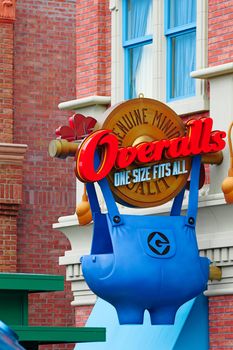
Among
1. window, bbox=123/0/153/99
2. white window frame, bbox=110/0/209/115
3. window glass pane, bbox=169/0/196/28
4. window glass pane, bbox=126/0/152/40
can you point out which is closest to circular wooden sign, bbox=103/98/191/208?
white window frame, bbox=110/0/209/115

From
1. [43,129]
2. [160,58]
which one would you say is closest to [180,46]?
[160,58]

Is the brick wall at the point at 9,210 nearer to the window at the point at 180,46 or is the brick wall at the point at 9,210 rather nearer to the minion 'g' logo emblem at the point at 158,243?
the window at the point at 180,46

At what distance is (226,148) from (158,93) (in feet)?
6.40

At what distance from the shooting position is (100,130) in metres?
17.3

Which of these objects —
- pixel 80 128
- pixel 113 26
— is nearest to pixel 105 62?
pixel 113 26

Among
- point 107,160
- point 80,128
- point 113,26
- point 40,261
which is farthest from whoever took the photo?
point 40,261

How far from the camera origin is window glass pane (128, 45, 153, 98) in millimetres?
19547

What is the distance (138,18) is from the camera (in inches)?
781

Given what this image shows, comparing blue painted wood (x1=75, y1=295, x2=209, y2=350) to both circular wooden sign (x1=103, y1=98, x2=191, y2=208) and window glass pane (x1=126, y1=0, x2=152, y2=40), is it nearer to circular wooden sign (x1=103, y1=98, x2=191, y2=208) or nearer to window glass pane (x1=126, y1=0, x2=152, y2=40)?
circular wooden sign (x1=103, y1=98, x2=191, y2=208)

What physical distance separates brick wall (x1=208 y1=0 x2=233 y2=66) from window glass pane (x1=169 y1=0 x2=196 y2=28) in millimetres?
443

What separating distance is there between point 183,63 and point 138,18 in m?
1.22

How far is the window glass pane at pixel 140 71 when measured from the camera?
770 inches

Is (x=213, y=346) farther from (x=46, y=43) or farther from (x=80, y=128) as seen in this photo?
(x=46, y=43)

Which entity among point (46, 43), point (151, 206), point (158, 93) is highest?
point (46, 43)
